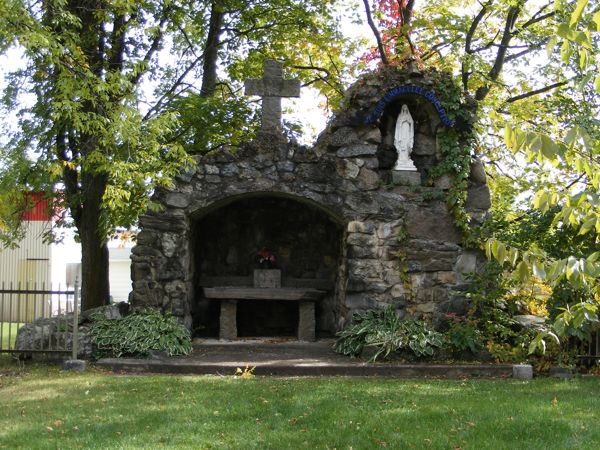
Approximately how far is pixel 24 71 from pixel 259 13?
500 cm

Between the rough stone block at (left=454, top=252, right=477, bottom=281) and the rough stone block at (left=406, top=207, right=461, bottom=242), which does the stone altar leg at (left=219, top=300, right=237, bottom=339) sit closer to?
the rough stone block at (left=406, top=207, right=461, bottom=242)

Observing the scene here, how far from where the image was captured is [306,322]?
37.8 feet

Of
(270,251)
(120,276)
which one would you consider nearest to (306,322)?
(270,251)

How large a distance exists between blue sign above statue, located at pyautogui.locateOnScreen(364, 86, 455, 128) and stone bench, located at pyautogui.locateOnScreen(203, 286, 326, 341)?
2.92m

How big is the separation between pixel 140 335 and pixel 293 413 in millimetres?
3752

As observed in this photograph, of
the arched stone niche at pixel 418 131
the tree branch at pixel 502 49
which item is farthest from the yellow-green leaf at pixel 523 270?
the tree branch at pixel 502 49

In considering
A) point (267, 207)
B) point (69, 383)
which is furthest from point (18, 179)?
point (69, 383)

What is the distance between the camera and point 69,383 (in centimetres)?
830

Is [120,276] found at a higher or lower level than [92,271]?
lower

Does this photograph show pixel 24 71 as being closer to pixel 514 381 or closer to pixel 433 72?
pixel 433 72

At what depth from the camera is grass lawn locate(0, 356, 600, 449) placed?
579 cm

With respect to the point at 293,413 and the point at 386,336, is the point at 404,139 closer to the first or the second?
the point at 386,336

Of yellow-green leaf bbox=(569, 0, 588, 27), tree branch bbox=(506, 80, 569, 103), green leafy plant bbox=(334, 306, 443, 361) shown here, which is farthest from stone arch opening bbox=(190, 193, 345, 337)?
yellow-green leaf bbox=(569, 0, 588, 27)

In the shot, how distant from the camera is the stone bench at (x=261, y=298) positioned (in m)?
11.3
